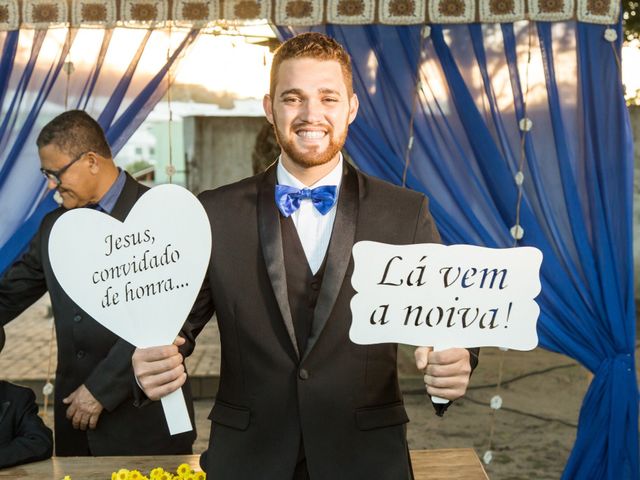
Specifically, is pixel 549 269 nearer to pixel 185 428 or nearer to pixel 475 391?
pixel 185 428

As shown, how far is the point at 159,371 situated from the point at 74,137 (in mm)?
1709

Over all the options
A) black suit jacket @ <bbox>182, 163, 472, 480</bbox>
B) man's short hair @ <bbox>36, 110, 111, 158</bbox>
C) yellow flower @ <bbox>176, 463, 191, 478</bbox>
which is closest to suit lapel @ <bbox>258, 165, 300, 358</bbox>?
black suit jacket @ <bbox>182, 163, 472, 480</bbox>

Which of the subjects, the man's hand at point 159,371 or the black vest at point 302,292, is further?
the black vest at point 302,292

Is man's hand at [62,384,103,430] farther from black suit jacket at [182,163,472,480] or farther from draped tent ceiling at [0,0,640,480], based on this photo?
draped tent ceiling at [0,0,640,480]

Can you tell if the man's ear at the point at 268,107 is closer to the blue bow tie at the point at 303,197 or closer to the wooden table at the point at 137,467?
the blue bow tie at the point at 303,197

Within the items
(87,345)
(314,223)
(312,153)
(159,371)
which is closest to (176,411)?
(159,371)

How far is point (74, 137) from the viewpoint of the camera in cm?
325

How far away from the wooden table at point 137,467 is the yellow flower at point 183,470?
5.6 inches

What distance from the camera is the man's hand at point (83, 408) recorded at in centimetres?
301

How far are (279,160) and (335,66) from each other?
0.29 metres

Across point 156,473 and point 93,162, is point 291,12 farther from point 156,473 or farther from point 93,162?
point 156,473

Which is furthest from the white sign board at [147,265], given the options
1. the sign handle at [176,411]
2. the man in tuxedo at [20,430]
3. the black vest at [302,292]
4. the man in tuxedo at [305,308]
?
the man in tuxedo at [20,430]

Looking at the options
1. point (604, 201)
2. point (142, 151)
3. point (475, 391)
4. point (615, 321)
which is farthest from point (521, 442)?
point (142, 151)

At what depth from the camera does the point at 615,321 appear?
3975 mm
